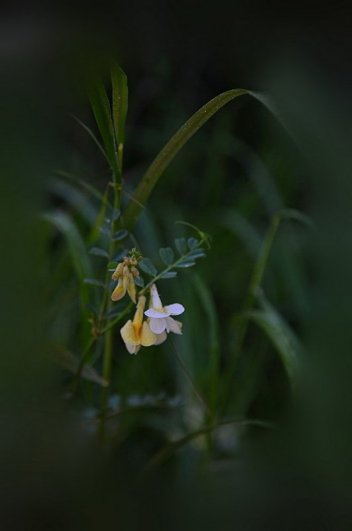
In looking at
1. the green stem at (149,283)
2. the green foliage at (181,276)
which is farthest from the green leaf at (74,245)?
the green stem at (149,283)

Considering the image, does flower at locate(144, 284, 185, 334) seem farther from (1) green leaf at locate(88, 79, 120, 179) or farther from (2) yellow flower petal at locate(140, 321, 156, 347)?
(1) green leaf at locate(88, 79, 120, 179)

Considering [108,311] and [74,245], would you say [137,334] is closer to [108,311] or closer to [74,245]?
[108,311]

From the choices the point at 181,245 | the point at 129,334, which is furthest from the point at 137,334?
the point at 181,245

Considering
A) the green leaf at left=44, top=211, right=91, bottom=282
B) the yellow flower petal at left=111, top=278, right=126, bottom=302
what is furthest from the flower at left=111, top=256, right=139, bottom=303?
the green leaf at left=44, top=211, right=91, bottom=282

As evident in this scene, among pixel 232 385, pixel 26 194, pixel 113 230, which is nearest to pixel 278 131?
pixel 232 385

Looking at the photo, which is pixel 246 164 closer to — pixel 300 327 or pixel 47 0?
pixel 300 327

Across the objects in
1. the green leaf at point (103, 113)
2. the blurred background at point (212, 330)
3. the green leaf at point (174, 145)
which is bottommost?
the blurred background at point (212, 330)

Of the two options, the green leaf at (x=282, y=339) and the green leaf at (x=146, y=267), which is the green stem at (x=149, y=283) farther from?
the green leaf at (x=282, y=339)
